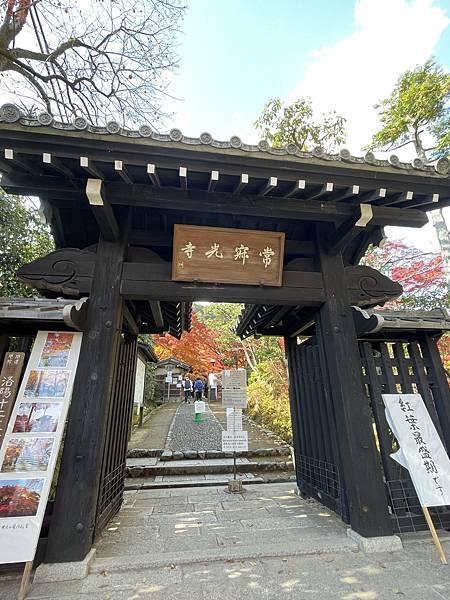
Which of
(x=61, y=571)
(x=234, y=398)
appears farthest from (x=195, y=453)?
(x=61, y=571)

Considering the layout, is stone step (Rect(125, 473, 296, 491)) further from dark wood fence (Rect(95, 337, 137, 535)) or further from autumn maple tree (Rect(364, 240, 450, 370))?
autumn maple tree (Rect(364, 240, 450, 370))

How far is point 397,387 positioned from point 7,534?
4.66m

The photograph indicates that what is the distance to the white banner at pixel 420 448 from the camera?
3271 mm

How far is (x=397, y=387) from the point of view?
159 inches

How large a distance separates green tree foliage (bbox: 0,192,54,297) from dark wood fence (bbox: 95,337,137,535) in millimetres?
3139

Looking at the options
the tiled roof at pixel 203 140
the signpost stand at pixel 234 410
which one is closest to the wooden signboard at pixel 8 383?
the tiled roof at pixel 203 140

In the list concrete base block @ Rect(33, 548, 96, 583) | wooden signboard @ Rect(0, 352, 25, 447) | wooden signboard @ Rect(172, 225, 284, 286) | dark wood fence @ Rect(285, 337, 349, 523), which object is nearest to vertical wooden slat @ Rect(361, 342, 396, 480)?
dark wood fence @ Rect(285, 337, 349, 523)

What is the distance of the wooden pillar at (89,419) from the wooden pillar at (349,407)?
2798mm

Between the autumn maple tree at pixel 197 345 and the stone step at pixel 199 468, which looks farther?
the autumn maple tree at pixel 197 345

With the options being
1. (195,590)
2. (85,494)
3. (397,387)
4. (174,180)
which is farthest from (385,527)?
(174,180)

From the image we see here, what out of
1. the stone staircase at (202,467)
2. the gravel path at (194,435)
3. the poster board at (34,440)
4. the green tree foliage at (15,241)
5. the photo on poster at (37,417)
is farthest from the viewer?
the gravel path at (194,435)

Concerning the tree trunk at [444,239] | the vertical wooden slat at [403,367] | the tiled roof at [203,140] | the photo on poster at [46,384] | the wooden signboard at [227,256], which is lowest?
the photo on poster at [46,384]

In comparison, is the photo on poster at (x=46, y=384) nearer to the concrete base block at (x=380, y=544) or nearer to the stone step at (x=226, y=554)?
the stone step at (x=226, y=554)

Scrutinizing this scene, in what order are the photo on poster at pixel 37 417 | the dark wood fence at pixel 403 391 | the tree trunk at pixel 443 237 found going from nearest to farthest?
the photo on poster at pixel 37 417 < the dark wood fence at pixel 403 391 < the tree trunk at pixel 443 237
